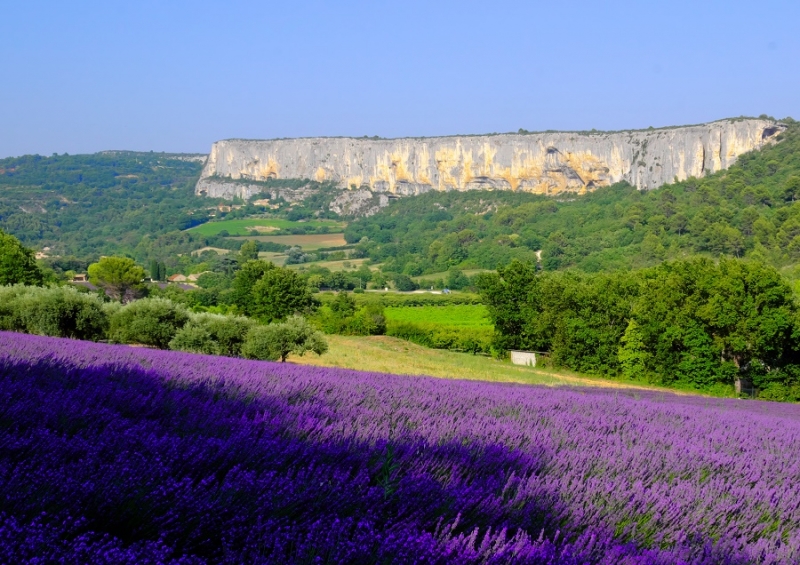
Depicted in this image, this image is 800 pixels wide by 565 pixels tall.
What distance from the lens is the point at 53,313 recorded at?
18.9m

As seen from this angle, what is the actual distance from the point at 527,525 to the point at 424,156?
7803 inches

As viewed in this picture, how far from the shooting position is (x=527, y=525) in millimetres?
3195

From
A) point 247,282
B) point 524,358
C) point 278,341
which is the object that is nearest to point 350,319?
point 247,282

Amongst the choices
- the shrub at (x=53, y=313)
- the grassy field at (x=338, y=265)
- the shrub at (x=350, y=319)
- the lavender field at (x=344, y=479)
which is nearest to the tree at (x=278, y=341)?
the shrub at (x=53, y=313)

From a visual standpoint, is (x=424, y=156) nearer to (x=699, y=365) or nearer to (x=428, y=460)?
A: (x=699, y=365)

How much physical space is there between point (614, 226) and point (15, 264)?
340 ft

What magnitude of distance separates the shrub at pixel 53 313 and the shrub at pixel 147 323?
0.44 metres

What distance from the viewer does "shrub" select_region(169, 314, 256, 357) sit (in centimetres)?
2014

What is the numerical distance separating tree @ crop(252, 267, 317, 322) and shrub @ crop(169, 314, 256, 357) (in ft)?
98.5

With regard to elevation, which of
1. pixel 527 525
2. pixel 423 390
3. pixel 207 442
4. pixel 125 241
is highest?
pixel 207 442

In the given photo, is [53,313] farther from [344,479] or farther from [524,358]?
[524,358]

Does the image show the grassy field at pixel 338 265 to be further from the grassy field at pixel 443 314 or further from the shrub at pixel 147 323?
the shrub at pixel 147 323

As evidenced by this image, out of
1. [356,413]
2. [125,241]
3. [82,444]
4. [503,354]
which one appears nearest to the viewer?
[82,444]

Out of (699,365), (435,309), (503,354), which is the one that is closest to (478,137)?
(435,309)
